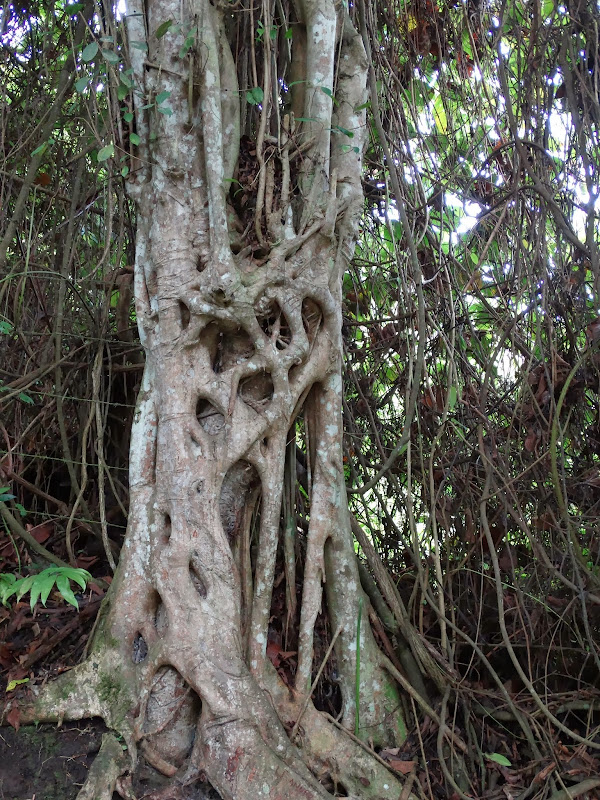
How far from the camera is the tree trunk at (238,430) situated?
2477 millimetres

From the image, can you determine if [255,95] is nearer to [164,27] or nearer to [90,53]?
[164,27]

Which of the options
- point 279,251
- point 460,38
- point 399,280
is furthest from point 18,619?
point 460,38

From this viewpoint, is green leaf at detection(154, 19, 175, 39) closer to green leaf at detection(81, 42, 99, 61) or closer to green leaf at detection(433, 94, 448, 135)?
green leaf at detection(81, 42, 99, 61)

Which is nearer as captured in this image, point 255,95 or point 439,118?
point 255,95

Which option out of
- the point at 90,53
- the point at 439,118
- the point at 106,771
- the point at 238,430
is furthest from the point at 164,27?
the point at 106,771

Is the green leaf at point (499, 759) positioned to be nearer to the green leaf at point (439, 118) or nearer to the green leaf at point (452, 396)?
the green leaf at point (452, 396)

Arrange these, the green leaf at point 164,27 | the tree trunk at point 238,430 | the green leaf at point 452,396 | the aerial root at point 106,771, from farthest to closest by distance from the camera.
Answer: the green leaf at point 452,396 < the green leaf at point 164,27 < the tree trunk at point 238,430 < the aerial root at point 106,771

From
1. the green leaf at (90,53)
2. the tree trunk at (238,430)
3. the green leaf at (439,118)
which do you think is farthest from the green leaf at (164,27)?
the green leaf at (439,118)

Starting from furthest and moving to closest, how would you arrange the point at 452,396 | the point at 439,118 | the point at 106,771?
the point at 439,118
the point at 452,396
the point at 106,771

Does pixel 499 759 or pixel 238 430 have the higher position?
pixel 238 430

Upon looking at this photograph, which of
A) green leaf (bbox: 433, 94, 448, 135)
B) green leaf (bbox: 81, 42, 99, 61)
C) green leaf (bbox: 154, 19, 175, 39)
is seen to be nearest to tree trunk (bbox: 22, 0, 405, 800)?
green leaf (bbox: 154, 19, 175, 39)

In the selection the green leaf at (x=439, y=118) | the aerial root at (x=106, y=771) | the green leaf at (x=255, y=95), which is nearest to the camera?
the aerial root at (x=106, y=771)

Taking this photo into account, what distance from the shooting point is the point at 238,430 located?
8.96 ft

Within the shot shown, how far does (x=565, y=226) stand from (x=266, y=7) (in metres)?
1.51
